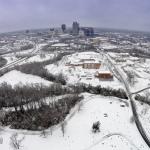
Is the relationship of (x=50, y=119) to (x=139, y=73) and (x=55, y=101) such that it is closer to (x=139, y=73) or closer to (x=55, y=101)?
(x=55, y=101)

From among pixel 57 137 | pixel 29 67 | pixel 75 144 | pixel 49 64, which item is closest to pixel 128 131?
pixel 75 144

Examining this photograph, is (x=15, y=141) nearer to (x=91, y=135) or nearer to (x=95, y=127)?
(x=91, y=135)

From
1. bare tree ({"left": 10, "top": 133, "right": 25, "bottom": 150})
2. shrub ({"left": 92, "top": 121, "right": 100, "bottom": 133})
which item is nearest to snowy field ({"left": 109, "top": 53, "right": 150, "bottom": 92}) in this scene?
shrub ({"left": 92, "top": 121, "right": 100, "bottom": 133})

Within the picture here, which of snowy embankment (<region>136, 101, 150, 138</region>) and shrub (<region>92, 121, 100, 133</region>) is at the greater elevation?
shrub (<region>92, 121, 100, 133</region>)

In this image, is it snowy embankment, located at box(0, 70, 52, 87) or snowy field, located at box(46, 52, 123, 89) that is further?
snowy embankment, located at box(0, 70, 52, 87)

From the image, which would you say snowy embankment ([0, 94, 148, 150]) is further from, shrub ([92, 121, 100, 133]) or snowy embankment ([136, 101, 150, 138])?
snowy embankment ([136, 101, 150, 138])

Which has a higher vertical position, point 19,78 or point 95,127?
point 95,127

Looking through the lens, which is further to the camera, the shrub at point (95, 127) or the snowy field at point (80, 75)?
the snowy field at point (80, 75)

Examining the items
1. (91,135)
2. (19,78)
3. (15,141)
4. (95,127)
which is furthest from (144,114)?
(19,78)

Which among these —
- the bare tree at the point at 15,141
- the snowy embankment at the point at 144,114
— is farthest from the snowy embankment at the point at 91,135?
the snowy embankment at the point at 144,114

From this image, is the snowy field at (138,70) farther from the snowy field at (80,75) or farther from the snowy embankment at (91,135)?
the snowy embankment at (91,135)
